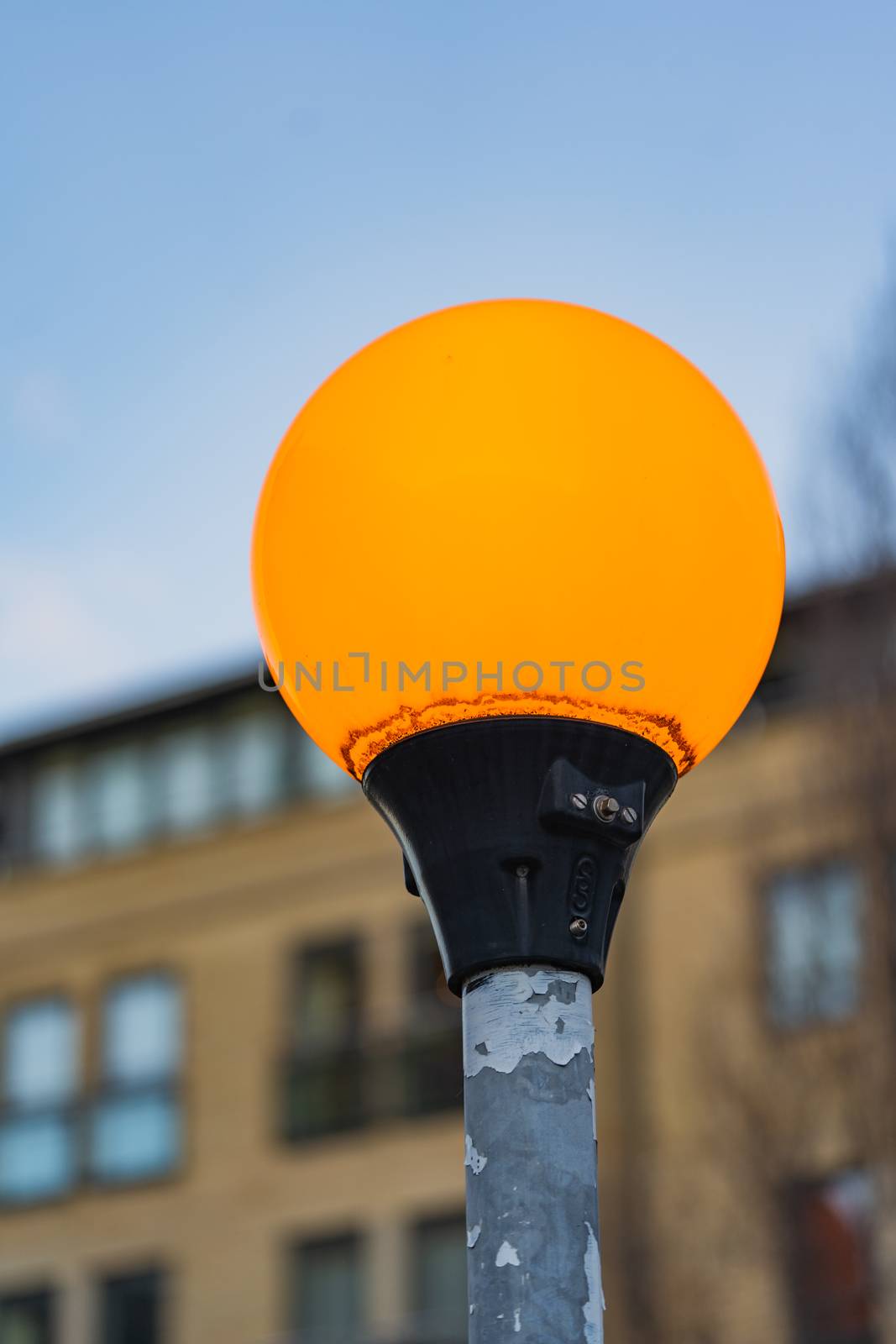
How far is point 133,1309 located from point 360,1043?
368 cm

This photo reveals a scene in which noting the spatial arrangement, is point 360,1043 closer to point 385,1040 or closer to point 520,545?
point 385,1040

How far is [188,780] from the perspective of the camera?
25.9 meters

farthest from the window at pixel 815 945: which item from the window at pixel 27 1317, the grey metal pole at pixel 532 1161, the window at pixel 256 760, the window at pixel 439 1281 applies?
the grey metal pole at pixel 532 1161

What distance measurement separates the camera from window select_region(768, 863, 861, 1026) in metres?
19.7

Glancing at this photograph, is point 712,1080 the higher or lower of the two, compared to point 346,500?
higher

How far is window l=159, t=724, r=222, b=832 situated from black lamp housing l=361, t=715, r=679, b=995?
75.6ft

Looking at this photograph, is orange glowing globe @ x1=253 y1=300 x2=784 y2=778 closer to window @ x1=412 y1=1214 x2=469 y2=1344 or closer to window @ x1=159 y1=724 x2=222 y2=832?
window @ x1=412 y1=1214 x2=469 y2=1344

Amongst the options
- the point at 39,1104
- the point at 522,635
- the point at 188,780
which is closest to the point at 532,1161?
the point at 522,635

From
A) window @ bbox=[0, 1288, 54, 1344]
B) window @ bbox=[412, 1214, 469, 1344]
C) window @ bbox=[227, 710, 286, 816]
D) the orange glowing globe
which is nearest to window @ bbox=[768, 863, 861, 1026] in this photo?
window @ bbox=[412, 1214, 469, 1344]

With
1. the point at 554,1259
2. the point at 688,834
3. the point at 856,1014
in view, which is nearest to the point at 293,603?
the point at 554,1259

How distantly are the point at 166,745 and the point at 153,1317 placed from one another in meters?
6.43

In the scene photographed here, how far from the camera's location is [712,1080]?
19844mm

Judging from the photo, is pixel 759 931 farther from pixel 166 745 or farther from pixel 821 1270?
pixel 166 745

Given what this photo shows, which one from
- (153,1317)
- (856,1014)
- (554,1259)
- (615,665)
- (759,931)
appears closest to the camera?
(554,1259)
